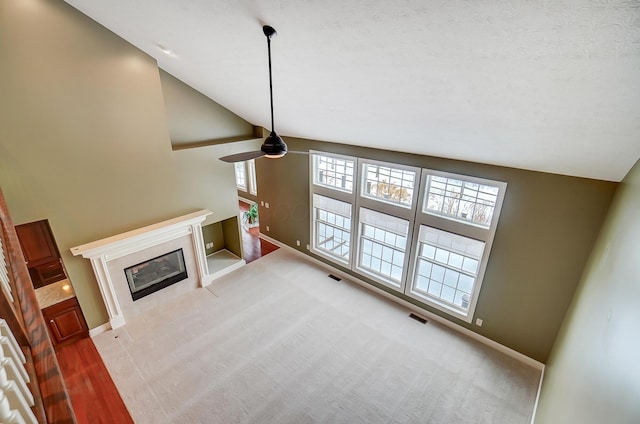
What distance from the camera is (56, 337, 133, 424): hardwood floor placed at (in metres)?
4.24

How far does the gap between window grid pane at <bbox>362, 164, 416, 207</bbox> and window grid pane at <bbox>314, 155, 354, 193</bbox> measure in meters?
0.43

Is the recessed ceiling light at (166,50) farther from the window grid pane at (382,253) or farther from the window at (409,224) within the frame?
the window grid pane at (382,253)

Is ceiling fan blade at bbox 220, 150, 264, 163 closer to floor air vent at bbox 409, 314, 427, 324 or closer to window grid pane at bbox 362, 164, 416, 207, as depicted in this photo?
window grid pane at bbox 362, 164, 416, 207

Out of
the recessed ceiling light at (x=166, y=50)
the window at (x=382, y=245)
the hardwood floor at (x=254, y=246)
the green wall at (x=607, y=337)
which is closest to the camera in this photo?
the green wall at (x=607, y=337)

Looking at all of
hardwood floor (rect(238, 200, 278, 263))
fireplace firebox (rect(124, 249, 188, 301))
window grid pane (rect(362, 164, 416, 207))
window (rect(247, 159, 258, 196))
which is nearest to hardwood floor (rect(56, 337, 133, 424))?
fireplace firebox (rect(124, 249, 188, 301))

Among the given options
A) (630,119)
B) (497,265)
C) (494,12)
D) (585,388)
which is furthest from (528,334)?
(494,12)

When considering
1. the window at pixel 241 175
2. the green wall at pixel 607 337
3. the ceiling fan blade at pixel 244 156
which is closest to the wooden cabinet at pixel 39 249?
the ceiling fan blade at pixel 244 156

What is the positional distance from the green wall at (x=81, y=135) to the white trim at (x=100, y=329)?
0.37 ft

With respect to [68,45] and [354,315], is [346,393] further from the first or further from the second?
[68,45]

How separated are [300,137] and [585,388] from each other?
6.28 metres

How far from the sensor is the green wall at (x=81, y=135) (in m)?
4.20

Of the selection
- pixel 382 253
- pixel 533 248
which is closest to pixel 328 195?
pixel 382 253

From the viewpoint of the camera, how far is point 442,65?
284cm

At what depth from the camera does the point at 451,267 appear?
561 cm
